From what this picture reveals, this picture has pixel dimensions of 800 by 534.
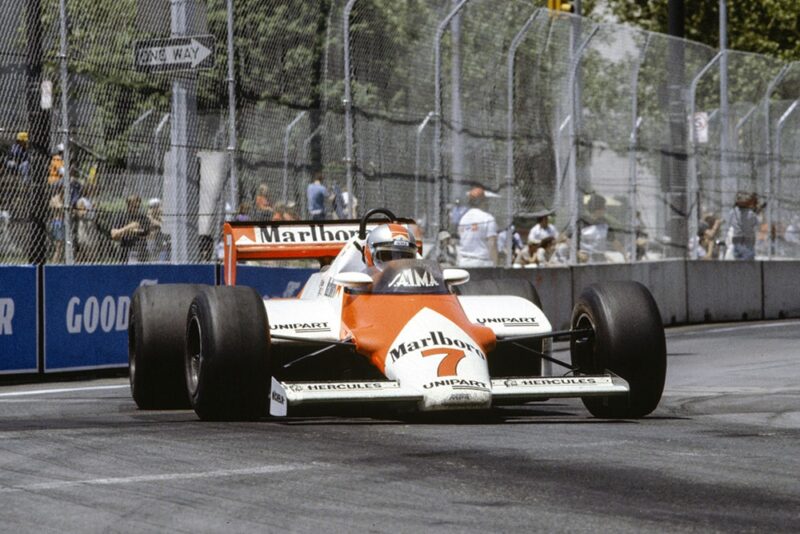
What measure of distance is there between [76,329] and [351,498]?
870 cm

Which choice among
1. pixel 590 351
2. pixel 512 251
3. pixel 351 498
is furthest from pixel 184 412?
pixel 512 251

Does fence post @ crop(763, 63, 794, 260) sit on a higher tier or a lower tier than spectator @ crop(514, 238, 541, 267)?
higher

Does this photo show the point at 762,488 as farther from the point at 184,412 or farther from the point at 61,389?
the point at 61,389

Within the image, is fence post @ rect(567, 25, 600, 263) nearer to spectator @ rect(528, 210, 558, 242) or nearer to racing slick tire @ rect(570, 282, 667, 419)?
spectator @ rect(528, 210, 558, 242)

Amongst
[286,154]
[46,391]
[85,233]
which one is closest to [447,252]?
[286,154]

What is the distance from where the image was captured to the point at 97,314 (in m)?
15.1

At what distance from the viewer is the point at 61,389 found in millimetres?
13438

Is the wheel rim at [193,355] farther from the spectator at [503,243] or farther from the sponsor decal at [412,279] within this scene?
the spectator at [503,243]

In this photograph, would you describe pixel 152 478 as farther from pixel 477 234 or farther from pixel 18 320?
pixel 477 234

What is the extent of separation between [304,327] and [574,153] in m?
11.9

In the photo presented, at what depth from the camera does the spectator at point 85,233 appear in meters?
14.6

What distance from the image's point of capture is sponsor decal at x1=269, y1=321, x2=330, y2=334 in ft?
33.7

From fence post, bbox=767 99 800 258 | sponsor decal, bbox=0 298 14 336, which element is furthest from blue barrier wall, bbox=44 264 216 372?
fence post, bbox=767 99 800 258

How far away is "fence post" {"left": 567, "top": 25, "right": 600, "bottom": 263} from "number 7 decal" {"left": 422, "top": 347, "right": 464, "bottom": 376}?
1227cm
